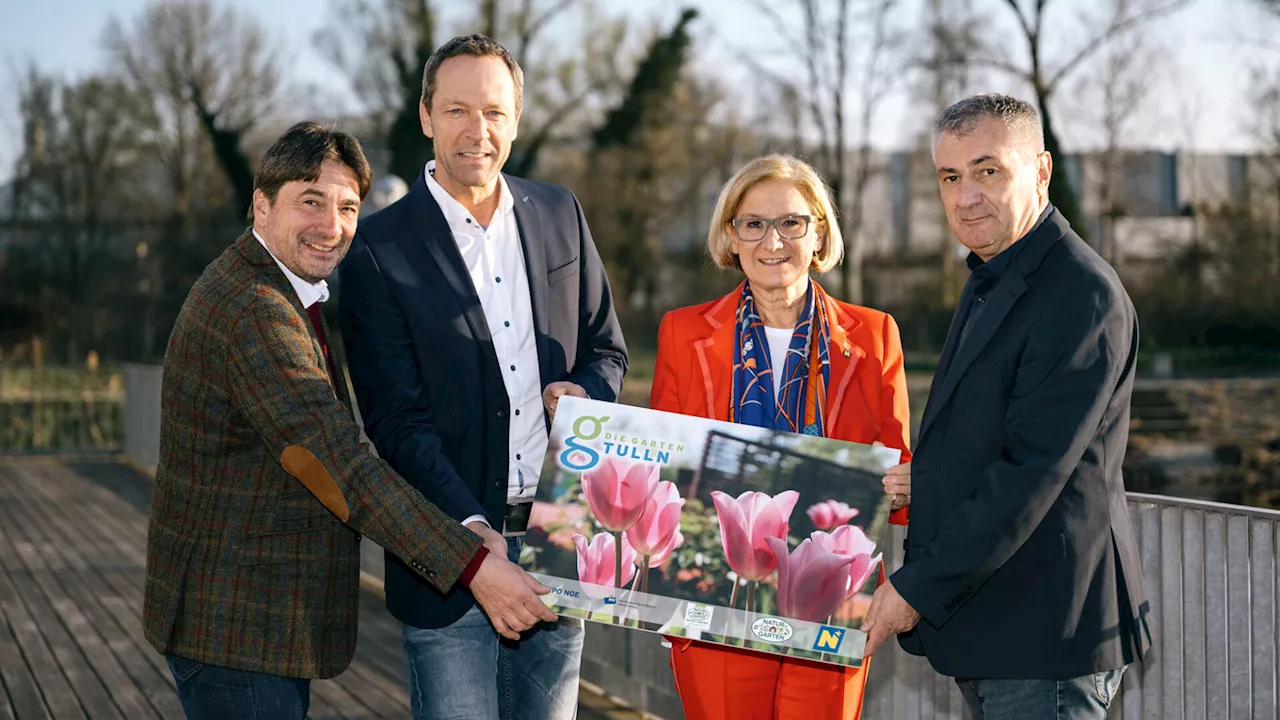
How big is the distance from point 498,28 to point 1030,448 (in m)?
24.9

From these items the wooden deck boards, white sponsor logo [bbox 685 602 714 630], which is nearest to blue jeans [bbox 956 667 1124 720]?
white sponsor logo [bbox 685 602 714 630]

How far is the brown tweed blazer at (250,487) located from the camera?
7.25ft

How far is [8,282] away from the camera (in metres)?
25.6

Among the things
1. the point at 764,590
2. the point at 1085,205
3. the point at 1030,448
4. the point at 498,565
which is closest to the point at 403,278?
the point at 498,565

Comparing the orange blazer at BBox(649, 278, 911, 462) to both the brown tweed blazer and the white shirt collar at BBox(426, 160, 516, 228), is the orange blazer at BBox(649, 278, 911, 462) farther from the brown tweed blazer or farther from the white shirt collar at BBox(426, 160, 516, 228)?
the brown tweed blazer

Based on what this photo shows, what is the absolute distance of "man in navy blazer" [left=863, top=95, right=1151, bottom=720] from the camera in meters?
2.11

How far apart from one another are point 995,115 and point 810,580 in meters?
0.92

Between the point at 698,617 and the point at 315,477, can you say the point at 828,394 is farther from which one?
the point at 315,477

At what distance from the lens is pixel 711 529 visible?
7.95 feet

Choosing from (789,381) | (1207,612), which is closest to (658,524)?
(789,381)

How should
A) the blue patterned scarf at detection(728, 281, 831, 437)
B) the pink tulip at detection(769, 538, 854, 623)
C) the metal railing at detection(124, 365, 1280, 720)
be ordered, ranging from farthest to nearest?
the metal railing at detection(124, 365, 1280, 720), the blue patterned scarf at detection(728, 281, 831, 437), the pink tulip at detection(769, 538, 854, 623)

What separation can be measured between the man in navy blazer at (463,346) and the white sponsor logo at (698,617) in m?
0.39

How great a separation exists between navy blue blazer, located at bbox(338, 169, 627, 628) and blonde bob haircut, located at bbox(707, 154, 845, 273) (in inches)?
17.5

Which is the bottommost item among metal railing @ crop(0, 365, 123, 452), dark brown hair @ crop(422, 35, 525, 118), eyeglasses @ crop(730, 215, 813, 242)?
metal railing @ crop(0, 365, 123, 452)
